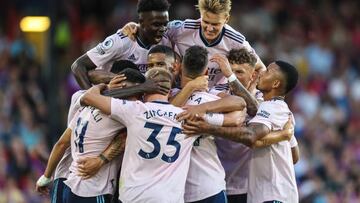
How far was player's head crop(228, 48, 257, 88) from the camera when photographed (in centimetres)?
1077

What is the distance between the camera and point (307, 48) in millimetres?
21266

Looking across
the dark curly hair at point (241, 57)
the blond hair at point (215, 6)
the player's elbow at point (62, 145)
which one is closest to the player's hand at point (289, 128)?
the dark curly hair at point (241, 57)

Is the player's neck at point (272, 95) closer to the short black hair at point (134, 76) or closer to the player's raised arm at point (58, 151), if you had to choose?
the short black hair at point (134, 76)

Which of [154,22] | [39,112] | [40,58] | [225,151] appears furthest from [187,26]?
[40,58]

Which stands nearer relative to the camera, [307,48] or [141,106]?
[141,106]

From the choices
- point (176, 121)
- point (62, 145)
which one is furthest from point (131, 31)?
point (176, 121)

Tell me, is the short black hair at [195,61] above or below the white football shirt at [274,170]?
above

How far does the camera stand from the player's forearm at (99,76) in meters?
10.7

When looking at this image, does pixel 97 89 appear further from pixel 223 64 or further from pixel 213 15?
pixel 213 15

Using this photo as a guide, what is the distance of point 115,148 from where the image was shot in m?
10.3

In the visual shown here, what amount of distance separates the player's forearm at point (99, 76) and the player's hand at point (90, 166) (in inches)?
32.2

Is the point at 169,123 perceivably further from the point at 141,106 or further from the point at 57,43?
the point at 57,43

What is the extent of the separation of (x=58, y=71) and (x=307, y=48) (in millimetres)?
4599

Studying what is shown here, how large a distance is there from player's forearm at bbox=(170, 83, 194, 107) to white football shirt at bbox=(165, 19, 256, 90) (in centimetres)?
79
